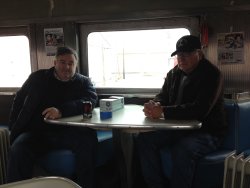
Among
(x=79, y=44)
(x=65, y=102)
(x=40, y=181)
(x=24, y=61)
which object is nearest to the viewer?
(x=40, y=181)

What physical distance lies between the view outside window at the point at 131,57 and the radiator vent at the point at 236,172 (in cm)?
144

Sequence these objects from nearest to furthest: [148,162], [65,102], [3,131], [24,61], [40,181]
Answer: [40,181] → [148,162] → [65,102] → [3,131] → [24,61]

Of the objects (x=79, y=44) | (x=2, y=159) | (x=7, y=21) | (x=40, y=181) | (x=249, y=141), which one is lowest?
(x=2, y=159)

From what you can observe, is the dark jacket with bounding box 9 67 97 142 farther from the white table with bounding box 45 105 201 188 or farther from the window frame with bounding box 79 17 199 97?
the window frame with bounding box 79 17 199 97

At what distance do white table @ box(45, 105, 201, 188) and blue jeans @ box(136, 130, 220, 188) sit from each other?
189mm

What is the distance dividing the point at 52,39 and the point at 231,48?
212 centimetres

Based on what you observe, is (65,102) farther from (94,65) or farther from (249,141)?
(249,141)

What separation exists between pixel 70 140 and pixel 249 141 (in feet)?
5.50

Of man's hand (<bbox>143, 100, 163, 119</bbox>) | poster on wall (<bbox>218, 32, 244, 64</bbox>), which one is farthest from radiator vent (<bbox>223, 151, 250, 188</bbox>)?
poster on wall (<bbox>218, 32, 244, 64</bbox>)

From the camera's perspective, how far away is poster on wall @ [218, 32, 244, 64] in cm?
339

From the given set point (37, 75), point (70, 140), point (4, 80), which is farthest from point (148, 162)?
point (4, 80)

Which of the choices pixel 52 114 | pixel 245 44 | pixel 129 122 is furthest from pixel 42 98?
pixel 245 44

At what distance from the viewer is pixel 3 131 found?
3617 millimetres

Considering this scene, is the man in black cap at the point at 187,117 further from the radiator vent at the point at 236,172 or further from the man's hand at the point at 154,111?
the radiator vent at the point at 236,172
